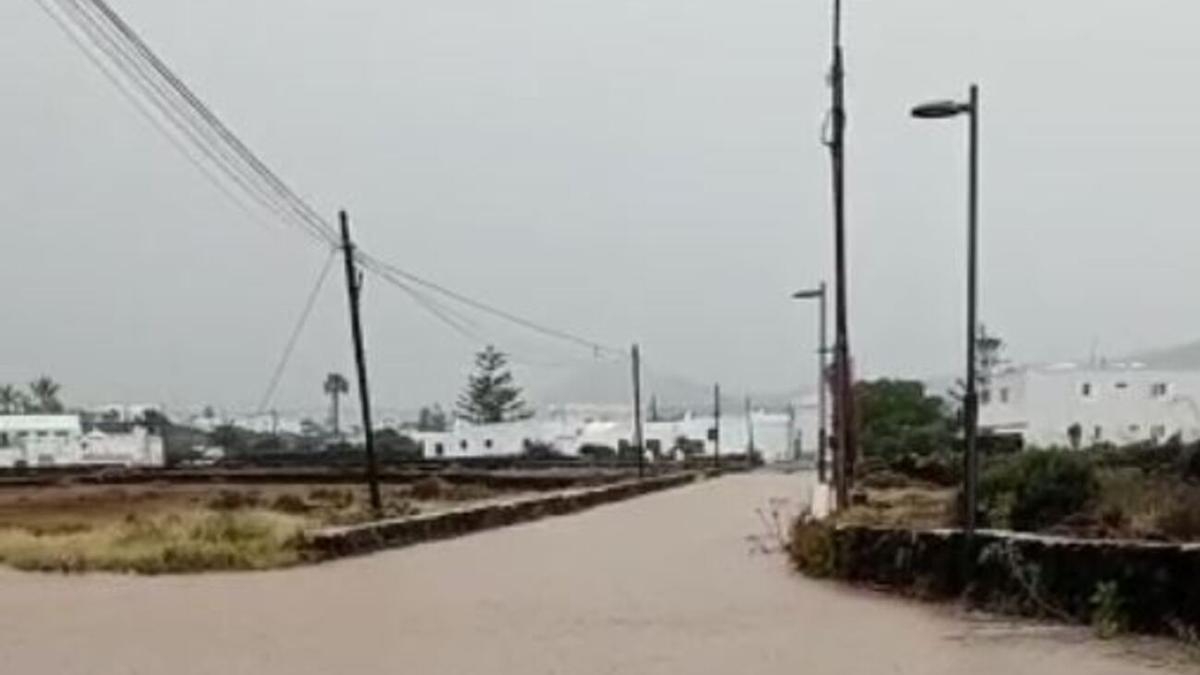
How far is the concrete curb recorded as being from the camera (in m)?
26.7

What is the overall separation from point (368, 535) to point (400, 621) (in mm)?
11250

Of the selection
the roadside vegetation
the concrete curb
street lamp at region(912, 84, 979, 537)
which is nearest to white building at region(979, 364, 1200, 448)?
the concrete curb

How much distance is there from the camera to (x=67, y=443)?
13600 cm

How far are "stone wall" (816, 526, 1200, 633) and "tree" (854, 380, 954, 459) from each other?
6429 cm

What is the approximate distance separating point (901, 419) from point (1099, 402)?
10.9 m

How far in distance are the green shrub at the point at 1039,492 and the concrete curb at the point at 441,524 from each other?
9.57 meters

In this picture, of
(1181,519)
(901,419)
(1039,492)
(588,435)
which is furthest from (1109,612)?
(588,435)

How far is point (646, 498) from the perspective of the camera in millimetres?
54781

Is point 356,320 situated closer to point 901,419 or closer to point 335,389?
point 901,419

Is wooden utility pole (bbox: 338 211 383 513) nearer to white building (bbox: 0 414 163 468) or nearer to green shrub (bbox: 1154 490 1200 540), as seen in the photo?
green shrub (bbox: 1154 490 1200 540)

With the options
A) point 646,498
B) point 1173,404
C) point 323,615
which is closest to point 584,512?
point 646,498

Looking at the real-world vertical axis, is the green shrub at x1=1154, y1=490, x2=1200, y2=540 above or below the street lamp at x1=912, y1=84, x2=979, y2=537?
below

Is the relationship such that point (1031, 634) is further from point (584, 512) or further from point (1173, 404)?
point (1173, 404)

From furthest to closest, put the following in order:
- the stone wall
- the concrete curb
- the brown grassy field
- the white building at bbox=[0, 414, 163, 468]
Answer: the white building at bbox=[0, 414, 163, 468]
the concrete curb
the brown grassy field
the stone wall
